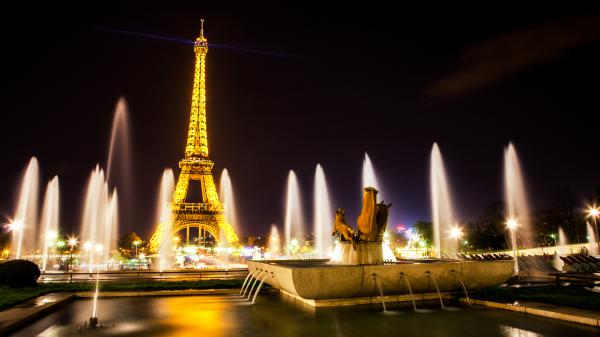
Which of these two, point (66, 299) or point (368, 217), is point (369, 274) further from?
point (66, 299)

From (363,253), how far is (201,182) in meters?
56.5

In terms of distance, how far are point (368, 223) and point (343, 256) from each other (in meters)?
1.52

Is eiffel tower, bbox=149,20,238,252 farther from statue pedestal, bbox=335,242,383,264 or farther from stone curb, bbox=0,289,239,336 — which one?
statue pedestal, bbox=335,242,383,264

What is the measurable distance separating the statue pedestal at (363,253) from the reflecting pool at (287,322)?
200 cm

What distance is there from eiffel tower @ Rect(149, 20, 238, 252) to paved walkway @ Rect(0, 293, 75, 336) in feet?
142

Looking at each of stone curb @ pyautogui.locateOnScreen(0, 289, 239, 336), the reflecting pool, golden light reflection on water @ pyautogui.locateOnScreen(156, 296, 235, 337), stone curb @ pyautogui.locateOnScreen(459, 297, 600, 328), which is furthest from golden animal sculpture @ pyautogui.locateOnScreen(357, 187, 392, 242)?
stone curb @ pyautogui.locateOnScreen(0, 289, 239, 336)

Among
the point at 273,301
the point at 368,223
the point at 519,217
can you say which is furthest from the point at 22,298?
the point at 519,217

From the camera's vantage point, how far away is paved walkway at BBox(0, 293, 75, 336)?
9.75m

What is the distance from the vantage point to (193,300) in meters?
14.6

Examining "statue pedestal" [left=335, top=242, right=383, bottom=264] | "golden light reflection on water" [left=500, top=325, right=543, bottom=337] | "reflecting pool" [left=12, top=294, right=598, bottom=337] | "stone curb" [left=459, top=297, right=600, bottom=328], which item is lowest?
"golden light reflection on water" [left=500, top=325, right=543, bottom=337]

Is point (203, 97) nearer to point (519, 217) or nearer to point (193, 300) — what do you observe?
point (519, 217)

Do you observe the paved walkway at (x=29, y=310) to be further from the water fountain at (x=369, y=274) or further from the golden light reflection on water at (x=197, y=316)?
the water fountain at (x=369, y=274)

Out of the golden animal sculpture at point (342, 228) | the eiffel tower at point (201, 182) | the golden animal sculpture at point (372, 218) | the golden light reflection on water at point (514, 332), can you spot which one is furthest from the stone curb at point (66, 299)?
the eiffel tower at point (201, 182)

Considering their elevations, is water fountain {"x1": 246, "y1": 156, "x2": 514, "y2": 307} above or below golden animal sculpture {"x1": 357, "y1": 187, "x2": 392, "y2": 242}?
below
